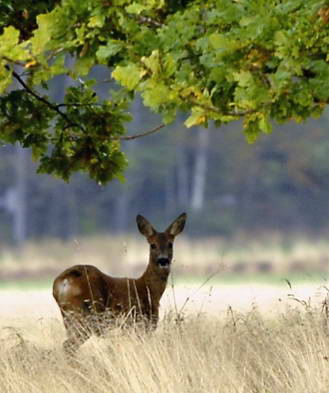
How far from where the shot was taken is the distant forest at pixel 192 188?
1695 inches

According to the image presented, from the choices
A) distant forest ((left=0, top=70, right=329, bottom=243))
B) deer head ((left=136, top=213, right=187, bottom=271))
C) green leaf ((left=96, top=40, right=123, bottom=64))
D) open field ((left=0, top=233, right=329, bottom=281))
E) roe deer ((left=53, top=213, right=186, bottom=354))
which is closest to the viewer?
green leaf ((left=96, top=40, right=123, bottom=64))

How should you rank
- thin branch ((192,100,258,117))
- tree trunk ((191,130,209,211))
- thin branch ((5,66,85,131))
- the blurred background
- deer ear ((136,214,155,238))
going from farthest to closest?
tree trunk ((191,130,209,211)) < the blurred background < deer ear ((136,214,155,238)) < thin branch ((5,66,85,131)) < thin branch ((192,100,258,117))

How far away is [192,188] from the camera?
45.9 meters

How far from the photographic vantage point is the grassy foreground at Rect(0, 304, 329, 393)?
9312mm

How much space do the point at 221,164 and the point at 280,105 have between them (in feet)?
124

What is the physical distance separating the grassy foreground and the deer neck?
1.88 meters

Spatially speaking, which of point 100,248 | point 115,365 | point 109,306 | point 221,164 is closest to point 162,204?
point 221,164

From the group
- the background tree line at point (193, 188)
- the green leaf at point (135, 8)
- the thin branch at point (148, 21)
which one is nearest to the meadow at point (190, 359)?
the thin branch at point (148, 21)

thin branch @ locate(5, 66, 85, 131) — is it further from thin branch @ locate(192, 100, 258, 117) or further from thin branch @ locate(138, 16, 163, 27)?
thin branch @ locate(192, 100, 258, 117)

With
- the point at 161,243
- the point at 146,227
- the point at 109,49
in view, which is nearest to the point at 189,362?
the point at 109,49

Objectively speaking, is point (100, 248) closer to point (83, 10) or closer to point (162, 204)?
point (162, 204)

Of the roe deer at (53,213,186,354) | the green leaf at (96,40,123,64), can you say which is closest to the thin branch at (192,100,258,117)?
the green leaf at (96,40,123,64)

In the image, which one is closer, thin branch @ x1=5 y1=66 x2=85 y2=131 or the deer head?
thin branch @ x1=5 y1=66 x2=85 y2=131

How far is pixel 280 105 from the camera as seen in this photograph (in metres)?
7.93
